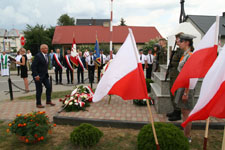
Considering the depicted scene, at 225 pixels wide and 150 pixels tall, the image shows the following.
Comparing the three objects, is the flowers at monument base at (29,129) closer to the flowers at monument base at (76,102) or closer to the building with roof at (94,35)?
the flowers at monument base at (76,102)

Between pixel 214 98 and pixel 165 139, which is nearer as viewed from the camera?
pixel 214 98

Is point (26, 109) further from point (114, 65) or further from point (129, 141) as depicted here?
point (114, 65)

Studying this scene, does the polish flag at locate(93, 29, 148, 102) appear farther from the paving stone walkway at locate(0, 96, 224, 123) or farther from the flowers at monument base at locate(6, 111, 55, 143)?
the paving stone walkway at locate(0, 96, 224, 123)

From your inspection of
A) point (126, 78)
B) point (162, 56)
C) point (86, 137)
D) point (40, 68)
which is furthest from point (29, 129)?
point (162, 56)

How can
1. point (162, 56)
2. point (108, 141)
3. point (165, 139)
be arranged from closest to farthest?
point (165, 139) → point (108, 141) → point (162, 56)

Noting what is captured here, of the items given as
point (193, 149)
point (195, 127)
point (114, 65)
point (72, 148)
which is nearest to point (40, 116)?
point (72, 148)

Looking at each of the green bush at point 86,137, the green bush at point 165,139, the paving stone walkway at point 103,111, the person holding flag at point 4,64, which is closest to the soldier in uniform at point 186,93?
the green bush at point 165,139

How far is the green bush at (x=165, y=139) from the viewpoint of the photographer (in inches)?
119

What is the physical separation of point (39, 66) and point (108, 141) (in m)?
3.64

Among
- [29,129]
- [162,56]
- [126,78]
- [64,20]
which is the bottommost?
[29,129]

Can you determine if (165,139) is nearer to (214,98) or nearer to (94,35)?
(214,98)

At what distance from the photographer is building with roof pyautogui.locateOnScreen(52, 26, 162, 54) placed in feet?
112

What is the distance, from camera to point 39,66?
616 cm

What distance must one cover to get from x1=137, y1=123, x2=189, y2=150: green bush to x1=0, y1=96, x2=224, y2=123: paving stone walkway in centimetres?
153
